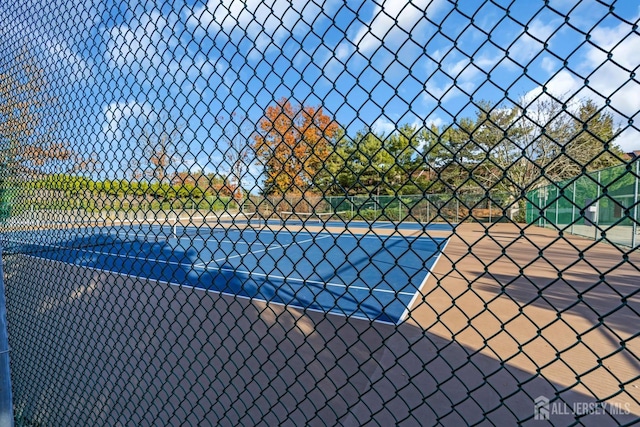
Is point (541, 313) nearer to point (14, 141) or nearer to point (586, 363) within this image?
point (586, 363)

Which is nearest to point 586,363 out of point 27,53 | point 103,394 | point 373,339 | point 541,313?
point 541,313

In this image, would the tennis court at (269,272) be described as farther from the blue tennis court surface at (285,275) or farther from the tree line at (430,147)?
the tree line at (430,147)

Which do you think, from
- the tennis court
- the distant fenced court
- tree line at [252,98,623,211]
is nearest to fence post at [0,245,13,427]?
the tennis court

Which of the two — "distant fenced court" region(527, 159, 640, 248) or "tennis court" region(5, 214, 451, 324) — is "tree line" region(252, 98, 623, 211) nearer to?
"tennis court" region(5, 214, 451, 324)

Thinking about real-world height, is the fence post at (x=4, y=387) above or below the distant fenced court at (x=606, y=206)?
below

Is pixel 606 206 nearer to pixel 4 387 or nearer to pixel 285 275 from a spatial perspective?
pixel 285 275

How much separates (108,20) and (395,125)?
73.9 inches

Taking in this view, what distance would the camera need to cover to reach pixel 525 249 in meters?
9.55

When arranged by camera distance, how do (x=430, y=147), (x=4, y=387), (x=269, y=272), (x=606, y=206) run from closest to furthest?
(x=430, y=147)
(x=4, y=387)
(x=269, y=272)
(x=606, y=206)

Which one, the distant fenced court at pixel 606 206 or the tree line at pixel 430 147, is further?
the distant fenced court at pixel 606 206

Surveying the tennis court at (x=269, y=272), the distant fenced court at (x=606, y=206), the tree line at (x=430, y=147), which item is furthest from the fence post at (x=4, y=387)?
the distant fenced court at (x=606, y=206)

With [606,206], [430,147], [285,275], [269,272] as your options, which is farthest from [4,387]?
[606,206]

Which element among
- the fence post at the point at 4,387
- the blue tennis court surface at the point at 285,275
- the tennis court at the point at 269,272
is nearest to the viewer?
the fence post at the point at 4,387

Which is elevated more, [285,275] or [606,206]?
[606,206]
